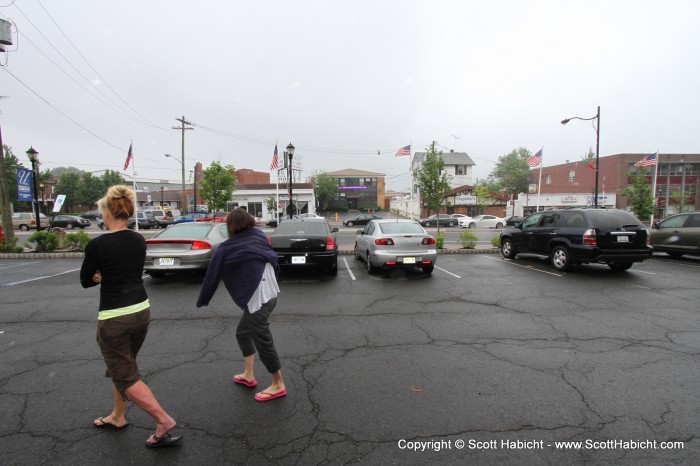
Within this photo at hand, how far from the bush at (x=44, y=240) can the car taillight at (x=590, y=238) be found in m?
18.0

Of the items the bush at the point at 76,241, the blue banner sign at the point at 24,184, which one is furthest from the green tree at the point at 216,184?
the bush at the point at 76,241

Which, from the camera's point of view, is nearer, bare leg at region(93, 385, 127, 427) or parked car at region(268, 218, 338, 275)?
bare leg at region(93, 385, 127, 427)

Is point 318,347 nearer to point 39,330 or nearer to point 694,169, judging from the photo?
point 39,330

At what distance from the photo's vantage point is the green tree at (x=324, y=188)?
68.2m

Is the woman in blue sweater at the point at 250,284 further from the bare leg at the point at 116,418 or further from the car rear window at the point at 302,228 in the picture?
the car rear window at the point at 302,228

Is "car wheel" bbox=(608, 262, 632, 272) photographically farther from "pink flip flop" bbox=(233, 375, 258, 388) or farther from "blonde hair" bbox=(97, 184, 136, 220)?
"blonde hair" bbox=(97, 184, 136, 220)

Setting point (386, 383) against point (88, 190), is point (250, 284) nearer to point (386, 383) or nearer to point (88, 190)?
point (386, 383)

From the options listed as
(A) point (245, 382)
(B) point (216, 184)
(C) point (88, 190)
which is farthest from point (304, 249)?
(C) point (88, 190)

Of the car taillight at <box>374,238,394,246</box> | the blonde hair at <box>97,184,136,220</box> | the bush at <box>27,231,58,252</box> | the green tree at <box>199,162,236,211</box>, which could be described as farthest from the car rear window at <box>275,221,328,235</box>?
the green tree at <box>199,162,236,211</box>

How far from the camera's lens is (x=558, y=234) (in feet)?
31.1

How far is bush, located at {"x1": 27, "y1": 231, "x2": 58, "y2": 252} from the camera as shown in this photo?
1363 centimetres

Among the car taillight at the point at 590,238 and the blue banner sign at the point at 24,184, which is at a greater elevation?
the blue banner sign at the point at 24,184

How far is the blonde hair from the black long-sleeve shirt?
143 mm

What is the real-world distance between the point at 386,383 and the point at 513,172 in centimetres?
6841
